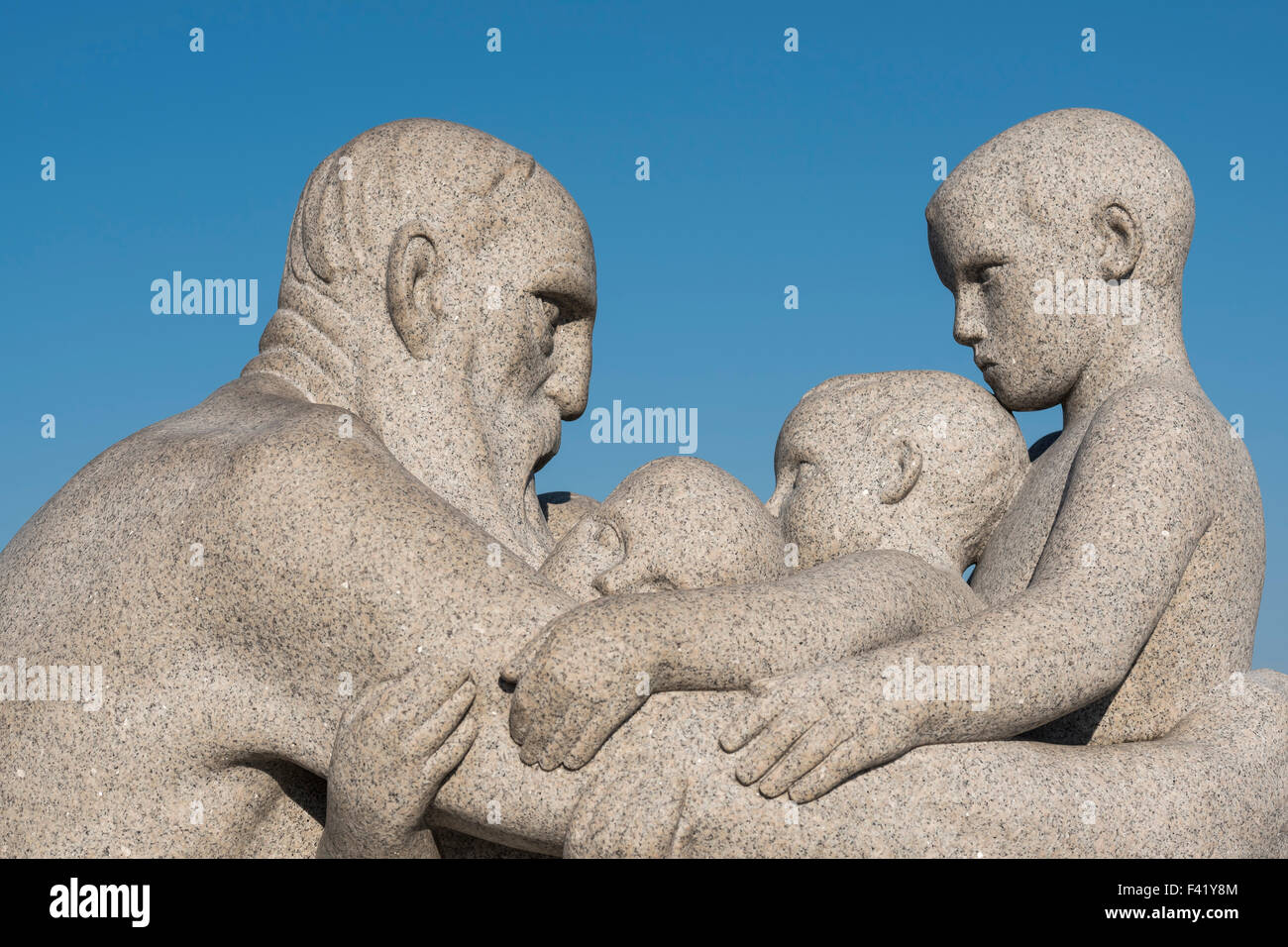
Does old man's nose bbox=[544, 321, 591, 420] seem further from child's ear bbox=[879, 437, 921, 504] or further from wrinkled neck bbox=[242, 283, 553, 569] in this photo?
child's ear bbox=[879, 437, 921, 504]

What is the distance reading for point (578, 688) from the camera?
15.6ft

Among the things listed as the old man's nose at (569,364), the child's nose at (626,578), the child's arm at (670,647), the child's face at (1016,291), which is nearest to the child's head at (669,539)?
the child's nose at (626,578)

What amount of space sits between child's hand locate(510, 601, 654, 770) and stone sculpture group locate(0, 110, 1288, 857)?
13 millimetres

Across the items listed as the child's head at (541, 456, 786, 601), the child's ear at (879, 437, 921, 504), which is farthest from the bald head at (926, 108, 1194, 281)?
the child's head at (541, 456, 786, 601)

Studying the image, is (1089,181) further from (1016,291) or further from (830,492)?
(830,492)

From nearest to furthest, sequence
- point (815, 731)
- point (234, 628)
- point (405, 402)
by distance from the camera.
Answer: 1. point (815, 731)
2. point (234, 628)
3. point (405, 402)

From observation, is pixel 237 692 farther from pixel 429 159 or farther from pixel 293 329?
pixel 429 159

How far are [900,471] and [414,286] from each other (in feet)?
7.09

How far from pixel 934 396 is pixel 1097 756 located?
173 cm

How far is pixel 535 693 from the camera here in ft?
15.6

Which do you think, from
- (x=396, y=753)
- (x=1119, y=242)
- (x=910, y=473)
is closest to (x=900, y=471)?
(x=910, y=473)

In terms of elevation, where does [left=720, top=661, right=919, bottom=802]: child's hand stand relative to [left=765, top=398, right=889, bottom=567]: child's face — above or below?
below

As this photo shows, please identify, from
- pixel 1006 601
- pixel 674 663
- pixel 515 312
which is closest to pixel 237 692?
pixel 674 663

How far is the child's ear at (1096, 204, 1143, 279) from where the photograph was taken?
632 cm
